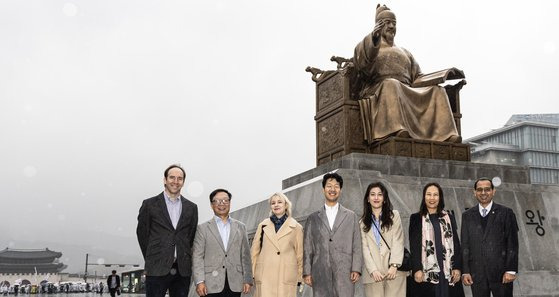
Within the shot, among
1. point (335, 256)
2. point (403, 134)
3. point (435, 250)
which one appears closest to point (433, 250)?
point (435, 250)

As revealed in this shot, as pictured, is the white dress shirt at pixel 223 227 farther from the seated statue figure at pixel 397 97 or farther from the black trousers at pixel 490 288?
the seated statue figure at pixel 397 97

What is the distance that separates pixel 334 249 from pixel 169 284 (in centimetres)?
129

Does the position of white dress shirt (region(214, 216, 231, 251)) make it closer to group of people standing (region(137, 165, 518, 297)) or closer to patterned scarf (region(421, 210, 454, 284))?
group of people standing (region(137, 165, 518, 297))

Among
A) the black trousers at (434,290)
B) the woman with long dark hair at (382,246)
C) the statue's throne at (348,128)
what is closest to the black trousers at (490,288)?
the black trousers at (434,290)

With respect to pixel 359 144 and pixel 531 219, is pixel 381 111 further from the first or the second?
pixel 531 219

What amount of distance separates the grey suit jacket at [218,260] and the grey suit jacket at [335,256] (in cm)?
49

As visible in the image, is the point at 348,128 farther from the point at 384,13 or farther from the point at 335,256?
the point at 335,256

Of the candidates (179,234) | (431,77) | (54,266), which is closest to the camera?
(179,234)

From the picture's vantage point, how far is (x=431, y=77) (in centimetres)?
879

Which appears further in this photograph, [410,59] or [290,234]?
[410,59]

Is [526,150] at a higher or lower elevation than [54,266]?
higher

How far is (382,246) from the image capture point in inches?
185

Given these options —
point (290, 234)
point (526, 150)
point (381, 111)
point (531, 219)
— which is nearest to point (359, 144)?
point (381, 111)

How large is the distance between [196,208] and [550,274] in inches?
189
